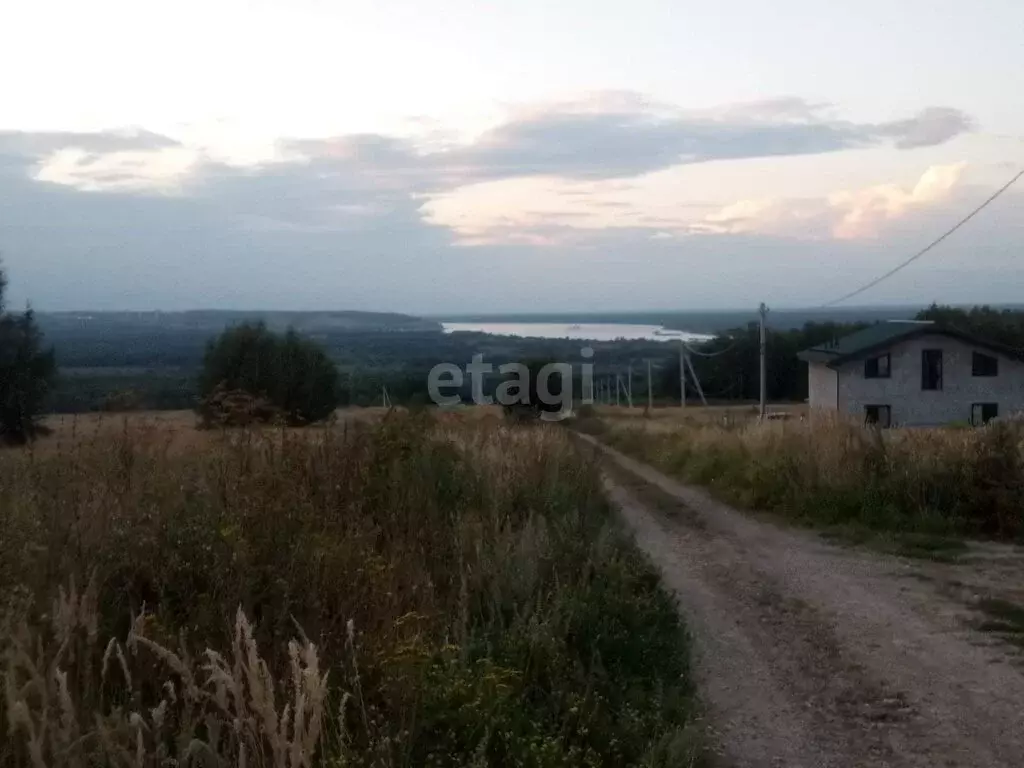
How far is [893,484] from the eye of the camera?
469 inches

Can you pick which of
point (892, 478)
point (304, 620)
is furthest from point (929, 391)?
point (304, 620)

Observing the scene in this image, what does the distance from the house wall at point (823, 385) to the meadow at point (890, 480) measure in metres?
30.1

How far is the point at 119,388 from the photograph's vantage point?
664cm

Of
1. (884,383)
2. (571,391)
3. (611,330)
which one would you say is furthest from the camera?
(611,330)

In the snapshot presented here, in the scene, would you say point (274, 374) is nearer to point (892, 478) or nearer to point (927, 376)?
point (892, 478)

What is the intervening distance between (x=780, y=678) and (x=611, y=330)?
64475 millimetres

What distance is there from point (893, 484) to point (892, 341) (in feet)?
109

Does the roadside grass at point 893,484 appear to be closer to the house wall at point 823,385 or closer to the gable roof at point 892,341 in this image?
the gable roof at point 892,341

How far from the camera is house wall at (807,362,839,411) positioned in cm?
4384

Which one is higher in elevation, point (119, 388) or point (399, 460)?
point (119, 388)

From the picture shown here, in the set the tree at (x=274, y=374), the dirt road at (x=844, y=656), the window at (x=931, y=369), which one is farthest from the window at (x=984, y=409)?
the dirt road at (x=844, y=656)

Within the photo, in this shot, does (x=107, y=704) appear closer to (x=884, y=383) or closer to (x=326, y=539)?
(x=326, y=539)

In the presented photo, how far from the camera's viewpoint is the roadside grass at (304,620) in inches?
128

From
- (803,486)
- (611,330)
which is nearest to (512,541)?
(803,486)
